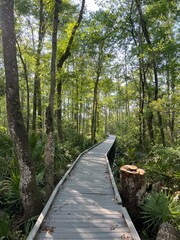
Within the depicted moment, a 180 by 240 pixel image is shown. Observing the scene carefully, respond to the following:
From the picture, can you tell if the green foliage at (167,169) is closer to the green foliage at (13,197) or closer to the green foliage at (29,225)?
the green foliage at (29,225)

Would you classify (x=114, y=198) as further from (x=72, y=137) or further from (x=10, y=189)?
(x=72, y=137)

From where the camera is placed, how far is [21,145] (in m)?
4.80

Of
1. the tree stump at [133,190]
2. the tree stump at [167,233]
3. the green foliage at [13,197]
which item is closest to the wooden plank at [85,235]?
Result: the tree stump at [167,233]

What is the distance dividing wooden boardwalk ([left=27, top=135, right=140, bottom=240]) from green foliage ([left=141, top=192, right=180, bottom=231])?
741mm

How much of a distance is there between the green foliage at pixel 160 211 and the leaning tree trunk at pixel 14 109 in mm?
2739

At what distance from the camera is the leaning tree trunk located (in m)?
4.64

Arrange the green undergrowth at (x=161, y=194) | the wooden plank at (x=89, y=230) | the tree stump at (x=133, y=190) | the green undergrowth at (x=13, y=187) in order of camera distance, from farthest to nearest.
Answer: the tree stump at (x=133, y=190) < the green undergrowth at (x=161, y=194) < the green undergrowth at (x=13, y=187) < the wooden plank at (x=89, y=230)

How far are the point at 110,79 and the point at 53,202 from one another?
14.8 metres

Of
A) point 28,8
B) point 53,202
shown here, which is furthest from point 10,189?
point 28,8

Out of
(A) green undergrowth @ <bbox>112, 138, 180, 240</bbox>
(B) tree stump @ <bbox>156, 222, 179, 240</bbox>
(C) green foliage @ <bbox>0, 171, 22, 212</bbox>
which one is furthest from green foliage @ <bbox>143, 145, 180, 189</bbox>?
(C) green foliage @ <bbox>0, 171, 22, 212</bbox>

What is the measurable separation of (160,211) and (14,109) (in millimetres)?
3973

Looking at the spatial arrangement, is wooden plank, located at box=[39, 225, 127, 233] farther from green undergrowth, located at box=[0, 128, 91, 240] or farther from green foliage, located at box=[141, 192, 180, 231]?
green foliage, located at box=[141, 192, 180, 231]

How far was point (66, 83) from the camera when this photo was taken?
13.0 metres

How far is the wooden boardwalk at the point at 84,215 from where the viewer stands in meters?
3.48
